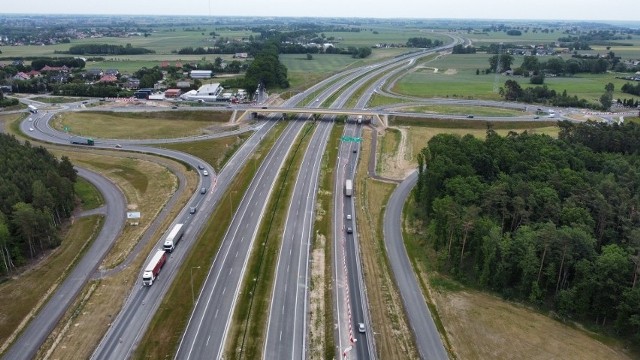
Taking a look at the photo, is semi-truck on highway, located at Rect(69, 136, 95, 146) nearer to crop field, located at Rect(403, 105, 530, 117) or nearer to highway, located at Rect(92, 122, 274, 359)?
highway, located at Rect(92, 122, 274, 359)

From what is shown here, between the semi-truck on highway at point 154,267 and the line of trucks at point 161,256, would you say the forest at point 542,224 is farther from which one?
the semi-truck on highway at point 154,267

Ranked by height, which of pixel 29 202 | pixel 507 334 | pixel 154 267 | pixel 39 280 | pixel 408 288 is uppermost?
pixel 29 202

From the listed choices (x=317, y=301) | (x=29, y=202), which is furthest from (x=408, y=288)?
(x=29, y=202)

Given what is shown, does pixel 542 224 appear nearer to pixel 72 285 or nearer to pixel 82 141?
pixel 72 285

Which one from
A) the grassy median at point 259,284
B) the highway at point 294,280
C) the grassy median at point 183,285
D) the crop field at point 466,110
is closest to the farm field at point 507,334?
the highway at point 294,280

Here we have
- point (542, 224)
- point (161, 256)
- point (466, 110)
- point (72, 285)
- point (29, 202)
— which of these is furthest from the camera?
point (466, 110)

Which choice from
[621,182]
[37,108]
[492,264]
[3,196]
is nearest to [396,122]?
[621,182]

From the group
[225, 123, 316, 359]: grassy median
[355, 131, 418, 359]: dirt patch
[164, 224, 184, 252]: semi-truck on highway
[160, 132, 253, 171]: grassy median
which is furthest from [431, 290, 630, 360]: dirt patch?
[160, 132, 253, 171]: grassy median
